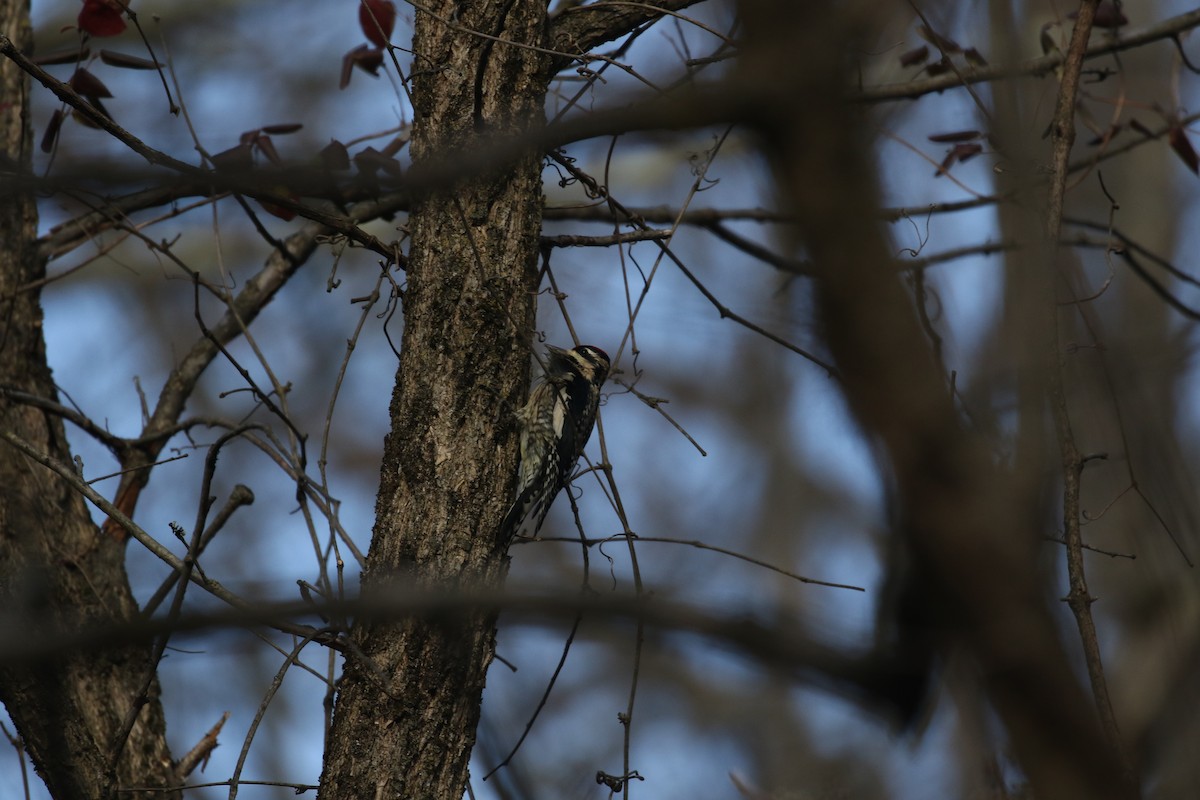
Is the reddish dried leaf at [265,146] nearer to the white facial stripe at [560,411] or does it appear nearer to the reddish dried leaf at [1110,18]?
the white facial stripe at [560,411]

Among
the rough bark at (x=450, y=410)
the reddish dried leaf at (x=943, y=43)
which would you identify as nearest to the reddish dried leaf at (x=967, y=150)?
the reddish dried leaf at (x=943, y=43)

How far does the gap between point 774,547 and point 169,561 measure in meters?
9.80

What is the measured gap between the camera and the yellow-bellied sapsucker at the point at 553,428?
3.17 meters

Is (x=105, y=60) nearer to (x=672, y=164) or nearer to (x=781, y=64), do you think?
(x=781, y=64)

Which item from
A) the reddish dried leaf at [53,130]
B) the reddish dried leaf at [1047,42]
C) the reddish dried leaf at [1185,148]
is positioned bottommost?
the reddish dried leaf at [1185,148]

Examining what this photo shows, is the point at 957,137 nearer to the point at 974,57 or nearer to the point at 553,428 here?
the point at 974,57

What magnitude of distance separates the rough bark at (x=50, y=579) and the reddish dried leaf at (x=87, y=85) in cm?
21

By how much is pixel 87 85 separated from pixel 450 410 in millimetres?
1715

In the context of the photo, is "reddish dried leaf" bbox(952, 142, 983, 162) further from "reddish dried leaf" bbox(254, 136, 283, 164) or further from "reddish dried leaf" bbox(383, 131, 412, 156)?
"reddish dried leaf" bbox(254, 136, 283, 164)

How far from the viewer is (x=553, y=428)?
4074 millimetres

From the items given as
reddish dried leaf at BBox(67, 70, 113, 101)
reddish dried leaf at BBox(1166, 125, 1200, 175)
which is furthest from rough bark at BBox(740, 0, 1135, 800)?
reddish dried leaf at BBox(1166, 125, 1200, 175)

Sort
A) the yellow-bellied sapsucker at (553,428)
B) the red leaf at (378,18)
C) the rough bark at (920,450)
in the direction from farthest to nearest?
1. the red leaf at (378,18)
2. the yellow-bellied sapsucker at (553,428)
3. the rough bark at (920,450)

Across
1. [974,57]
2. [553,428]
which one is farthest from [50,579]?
[974,57]

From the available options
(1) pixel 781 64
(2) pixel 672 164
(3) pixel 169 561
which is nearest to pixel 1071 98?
(1) pixel 781 64
